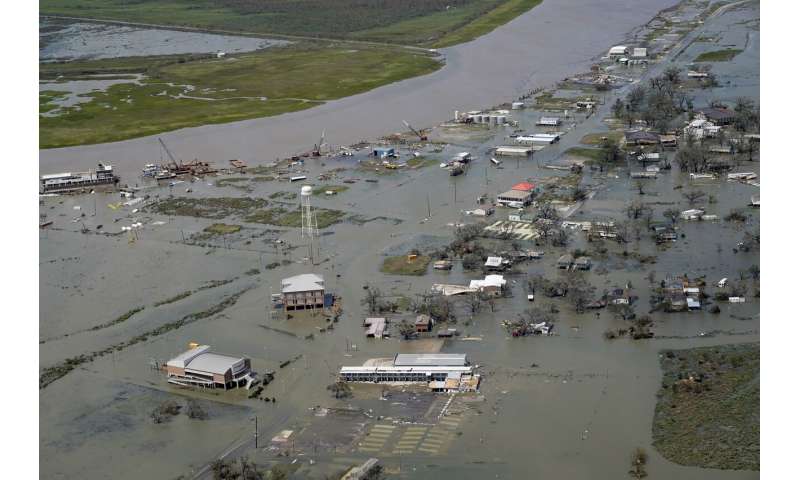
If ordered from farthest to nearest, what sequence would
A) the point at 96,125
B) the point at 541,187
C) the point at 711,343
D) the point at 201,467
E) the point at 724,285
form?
the point at 96,125 < the point at 541,187 < the point at 724,285 < the point at 711,343 < the point at 201,467

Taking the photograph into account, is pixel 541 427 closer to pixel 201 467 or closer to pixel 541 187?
pixel 201 467

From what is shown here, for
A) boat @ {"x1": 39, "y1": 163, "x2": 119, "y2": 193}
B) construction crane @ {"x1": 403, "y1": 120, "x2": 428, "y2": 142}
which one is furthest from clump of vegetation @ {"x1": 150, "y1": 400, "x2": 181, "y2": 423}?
construction crane @ {"x1": 403, "y1": 120, "x2": 428, "y2": 142}

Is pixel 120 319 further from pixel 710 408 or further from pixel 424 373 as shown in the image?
pixel 710 408

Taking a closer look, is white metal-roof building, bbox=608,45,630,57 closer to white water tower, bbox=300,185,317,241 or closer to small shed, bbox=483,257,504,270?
white water tower, bbox=300,185,317,241

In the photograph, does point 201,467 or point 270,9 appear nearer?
point 201,467

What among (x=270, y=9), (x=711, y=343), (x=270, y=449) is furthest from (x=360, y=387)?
(x=270, y=9)

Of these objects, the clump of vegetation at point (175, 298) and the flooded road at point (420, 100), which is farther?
the flooded road at point (420, 100)

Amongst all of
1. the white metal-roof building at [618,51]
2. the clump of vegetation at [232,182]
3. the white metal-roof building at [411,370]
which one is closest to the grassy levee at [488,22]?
the white metal-roof building at [618,51]

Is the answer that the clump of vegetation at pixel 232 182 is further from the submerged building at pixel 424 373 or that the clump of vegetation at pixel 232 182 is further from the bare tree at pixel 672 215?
the submerged building at pixel 424 373
